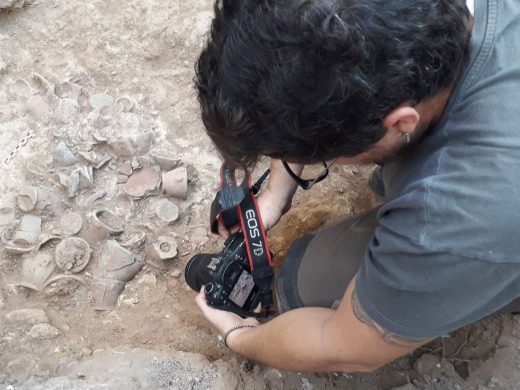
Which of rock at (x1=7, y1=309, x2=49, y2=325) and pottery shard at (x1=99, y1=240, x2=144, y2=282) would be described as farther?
pottery shard at (x1=99, y1=240, x2=144, y2=282)

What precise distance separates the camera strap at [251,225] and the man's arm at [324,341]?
161 millimetres

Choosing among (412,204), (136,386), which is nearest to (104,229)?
(136,386)

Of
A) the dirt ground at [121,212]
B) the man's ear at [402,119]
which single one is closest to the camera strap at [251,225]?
the dirt ground at [121,212]

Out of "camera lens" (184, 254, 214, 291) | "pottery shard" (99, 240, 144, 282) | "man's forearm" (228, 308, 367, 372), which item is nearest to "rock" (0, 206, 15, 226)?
"pottery shard" (99, 240, 144, 282)

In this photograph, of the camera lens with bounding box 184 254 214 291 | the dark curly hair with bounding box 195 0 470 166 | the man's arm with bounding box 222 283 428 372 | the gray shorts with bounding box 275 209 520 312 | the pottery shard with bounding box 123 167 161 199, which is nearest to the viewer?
the dark curly hair with bounding box 195 0 470 166

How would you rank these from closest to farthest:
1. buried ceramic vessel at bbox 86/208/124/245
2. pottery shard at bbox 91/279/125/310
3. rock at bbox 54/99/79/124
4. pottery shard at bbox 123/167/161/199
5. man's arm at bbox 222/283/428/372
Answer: man's arm at bbox 222/283/428/372 → pottery shard at bbox 91/279/125/310 → buried ceramic vessel at bbox 86/208/124/245 → pottery shard at bbox 123/167/161/199 → rock at bbox 54/99/79/124

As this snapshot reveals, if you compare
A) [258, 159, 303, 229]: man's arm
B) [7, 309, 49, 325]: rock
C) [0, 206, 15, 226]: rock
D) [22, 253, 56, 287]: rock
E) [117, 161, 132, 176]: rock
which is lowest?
[7, 309, 49, 325]: rock

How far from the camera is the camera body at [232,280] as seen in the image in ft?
5.60

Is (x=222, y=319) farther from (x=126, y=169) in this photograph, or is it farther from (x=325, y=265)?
(x=126, y=169)

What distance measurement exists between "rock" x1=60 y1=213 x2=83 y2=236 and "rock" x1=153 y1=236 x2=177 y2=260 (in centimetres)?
30

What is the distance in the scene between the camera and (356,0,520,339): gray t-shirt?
0.99m

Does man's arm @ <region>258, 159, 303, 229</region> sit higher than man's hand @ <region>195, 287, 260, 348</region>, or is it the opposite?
man's arm @ <region>258, 159, 303, 229</region>

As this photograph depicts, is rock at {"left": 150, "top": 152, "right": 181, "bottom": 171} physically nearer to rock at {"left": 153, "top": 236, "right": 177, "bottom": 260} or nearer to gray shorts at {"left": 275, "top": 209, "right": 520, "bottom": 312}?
rock at {"left": 153, "top": 236, "right": 177, "bottom": 260}

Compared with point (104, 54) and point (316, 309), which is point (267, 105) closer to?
point (316, 309)
